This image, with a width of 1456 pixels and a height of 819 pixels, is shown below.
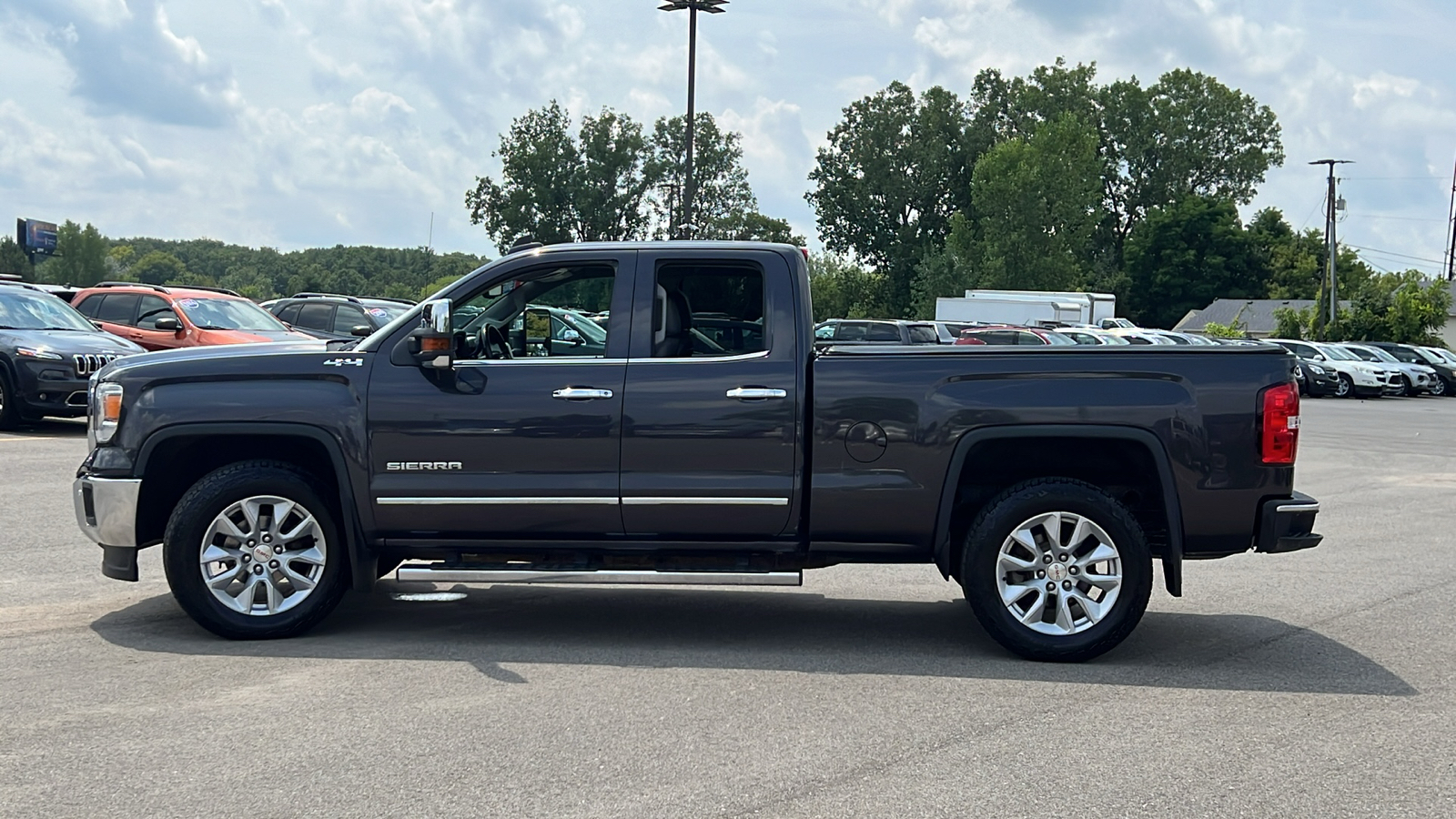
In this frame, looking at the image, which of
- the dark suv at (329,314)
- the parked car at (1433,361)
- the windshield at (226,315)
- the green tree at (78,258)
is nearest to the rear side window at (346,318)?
the dark suv at (329,314)

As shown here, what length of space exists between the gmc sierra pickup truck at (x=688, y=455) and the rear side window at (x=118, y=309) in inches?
564

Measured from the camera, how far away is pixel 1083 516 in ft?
20.3

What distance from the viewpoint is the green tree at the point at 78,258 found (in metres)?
125

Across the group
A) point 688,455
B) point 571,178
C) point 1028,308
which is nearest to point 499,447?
point 688,455

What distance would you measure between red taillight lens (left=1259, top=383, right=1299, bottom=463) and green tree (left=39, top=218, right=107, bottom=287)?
131m

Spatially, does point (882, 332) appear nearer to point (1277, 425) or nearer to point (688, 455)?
point (1277, 425)

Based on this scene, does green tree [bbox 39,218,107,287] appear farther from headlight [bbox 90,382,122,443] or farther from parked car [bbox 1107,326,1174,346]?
headlight [bbox 90,382,122,443]

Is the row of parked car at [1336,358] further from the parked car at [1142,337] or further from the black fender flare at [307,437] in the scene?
the black fender flare at [307,437]

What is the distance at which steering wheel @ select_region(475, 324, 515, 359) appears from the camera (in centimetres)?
661

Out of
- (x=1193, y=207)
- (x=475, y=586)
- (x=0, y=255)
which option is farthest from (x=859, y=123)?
(x=475, y=586)

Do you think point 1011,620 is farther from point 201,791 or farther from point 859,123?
point 859,123

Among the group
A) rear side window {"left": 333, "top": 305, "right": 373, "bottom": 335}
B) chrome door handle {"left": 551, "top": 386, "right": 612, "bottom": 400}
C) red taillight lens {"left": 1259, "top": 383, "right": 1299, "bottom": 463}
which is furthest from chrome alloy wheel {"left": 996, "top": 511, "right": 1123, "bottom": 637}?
rear side window {"left": 333, "top": 305, "right": 373, "bottom": 335}

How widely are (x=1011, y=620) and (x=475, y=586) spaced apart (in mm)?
3333

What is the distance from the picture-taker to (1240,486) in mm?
6191
